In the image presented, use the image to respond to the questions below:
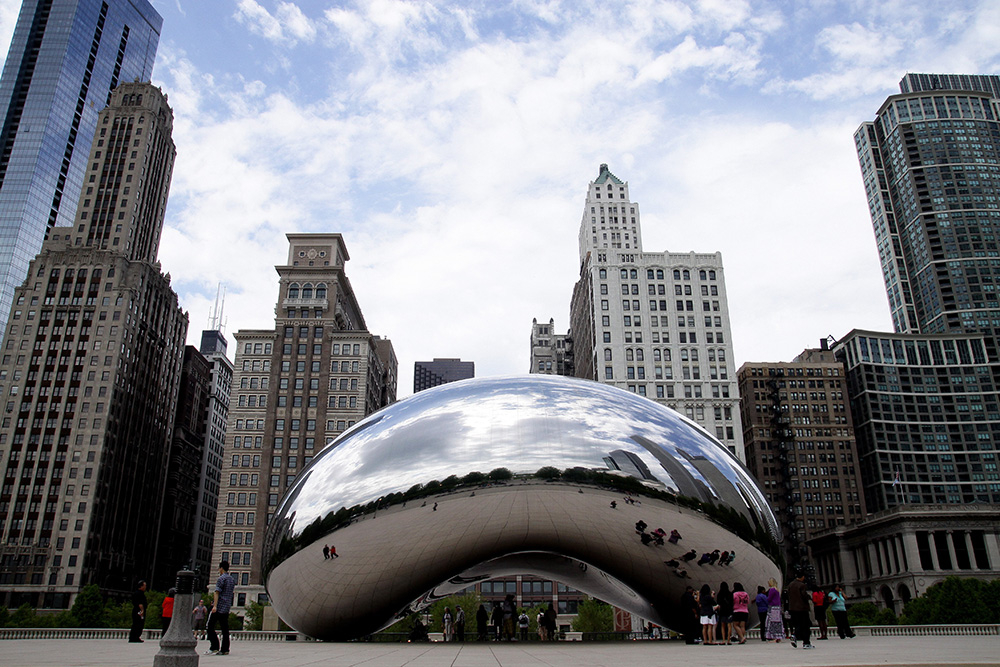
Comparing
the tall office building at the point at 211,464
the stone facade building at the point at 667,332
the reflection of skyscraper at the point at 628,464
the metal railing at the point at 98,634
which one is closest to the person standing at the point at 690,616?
the reflection of skyscraper at the point at 628,464

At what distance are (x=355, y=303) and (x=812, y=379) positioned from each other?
8966 centimetres

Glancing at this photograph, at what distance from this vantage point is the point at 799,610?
47.8 feet

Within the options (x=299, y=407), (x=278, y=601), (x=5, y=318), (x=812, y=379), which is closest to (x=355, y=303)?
(x=299, y=407)

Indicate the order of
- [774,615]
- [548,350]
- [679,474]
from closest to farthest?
[679,474] < [774,615] < [548,350]

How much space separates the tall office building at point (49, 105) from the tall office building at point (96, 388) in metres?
16.1

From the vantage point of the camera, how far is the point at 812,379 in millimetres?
145375

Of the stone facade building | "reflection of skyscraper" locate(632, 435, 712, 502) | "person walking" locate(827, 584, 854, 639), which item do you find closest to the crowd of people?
"reflection of skyscraper" locate(632, 435, 712, 502)

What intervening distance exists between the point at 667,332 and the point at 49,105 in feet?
414

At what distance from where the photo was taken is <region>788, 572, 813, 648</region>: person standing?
45.2 feet

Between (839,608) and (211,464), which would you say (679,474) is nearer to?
(839,608)

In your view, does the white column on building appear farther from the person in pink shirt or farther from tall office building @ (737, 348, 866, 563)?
the person in pink shirt

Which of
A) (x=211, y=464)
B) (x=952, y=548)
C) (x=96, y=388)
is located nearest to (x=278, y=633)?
(x=952, y=548)

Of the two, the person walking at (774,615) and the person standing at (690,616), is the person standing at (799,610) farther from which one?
the person standing at (690,616)

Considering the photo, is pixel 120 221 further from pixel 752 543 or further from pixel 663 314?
pixel 752 543
